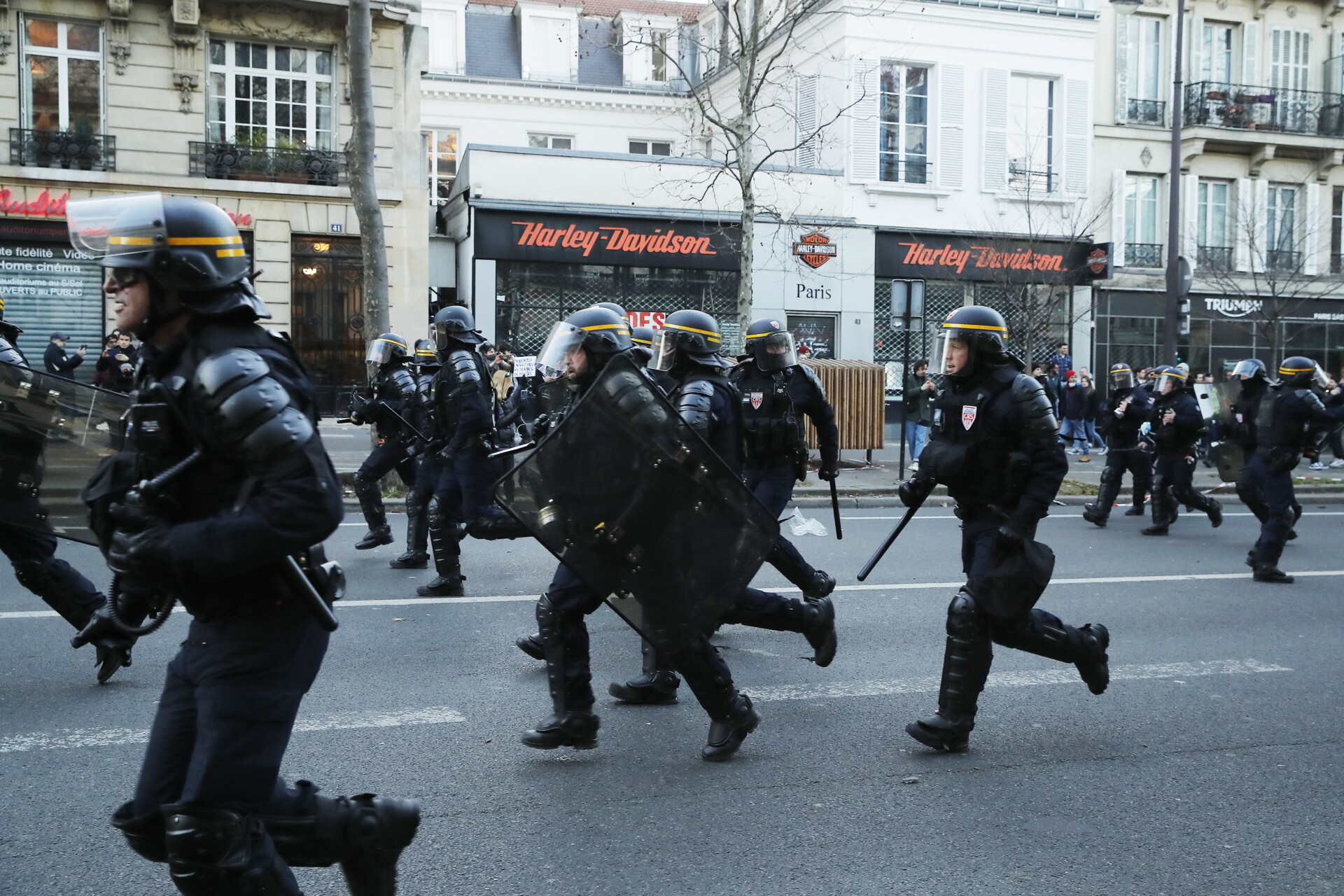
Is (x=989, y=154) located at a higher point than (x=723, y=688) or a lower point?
higher

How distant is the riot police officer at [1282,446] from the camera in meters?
9.10

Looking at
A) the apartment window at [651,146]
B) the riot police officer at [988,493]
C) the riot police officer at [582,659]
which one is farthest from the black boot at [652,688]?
the apartment window at [651,146]

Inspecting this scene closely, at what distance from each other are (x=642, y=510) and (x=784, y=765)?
116 cm

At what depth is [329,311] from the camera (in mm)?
20969

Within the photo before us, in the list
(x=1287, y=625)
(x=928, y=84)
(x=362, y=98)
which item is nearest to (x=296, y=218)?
(x=362, y=98)

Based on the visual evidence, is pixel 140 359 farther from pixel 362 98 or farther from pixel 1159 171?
pixel 1159 171

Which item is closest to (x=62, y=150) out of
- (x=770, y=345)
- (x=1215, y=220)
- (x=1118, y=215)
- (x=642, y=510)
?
(x=770, y=345)

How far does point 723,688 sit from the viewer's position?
4.68m

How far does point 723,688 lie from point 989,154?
2288cm

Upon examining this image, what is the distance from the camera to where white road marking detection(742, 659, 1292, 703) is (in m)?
5.74

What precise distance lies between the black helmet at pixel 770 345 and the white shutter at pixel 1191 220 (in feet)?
76.6

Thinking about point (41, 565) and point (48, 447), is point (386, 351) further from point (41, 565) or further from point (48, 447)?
point (48, 447)

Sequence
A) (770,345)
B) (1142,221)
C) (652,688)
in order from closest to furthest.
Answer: (652,688) → (770,345) → (1142,221)

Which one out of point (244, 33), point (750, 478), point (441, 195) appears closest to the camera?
point (750, 478)
